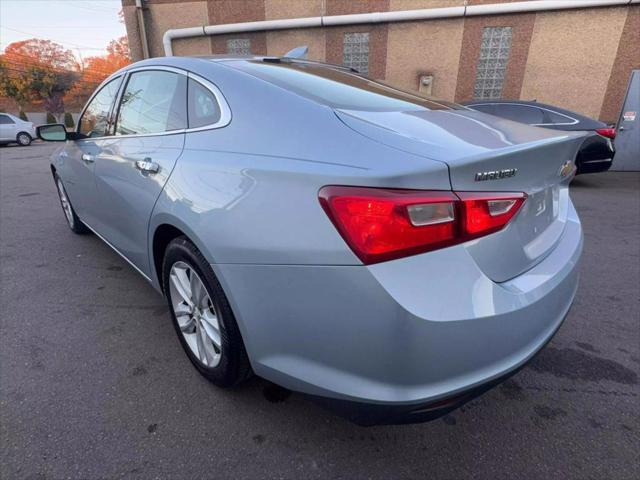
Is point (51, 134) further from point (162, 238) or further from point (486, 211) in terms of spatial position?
point (486, 211)

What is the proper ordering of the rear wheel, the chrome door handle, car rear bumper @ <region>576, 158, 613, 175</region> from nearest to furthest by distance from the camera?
1. the chrome door handle
2. car rear bumper @ <region>576, 158, 613, 175</region>
3. the rear wheel

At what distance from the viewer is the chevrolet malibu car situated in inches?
43.1

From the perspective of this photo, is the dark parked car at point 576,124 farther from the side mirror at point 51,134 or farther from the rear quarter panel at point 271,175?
the side mirror at point 51,134

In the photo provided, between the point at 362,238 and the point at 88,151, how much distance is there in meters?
2.58

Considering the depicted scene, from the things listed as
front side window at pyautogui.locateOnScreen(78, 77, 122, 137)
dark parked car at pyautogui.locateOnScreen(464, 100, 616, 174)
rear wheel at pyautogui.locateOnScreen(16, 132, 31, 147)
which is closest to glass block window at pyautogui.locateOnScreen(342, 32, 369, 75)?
dark parked car at pyautogui.locateOnScreen(464, 100, 616, 174)

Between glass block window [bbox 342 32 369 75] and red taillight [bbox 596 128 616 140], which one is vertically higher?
glass block window [bbox 342 32 369 75]

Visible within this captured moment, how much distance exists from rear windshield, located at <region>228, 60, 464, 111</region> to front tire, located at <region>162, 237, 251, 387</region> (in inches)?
32.7

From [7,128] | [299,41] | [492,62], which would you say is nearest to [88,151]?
[299,41]

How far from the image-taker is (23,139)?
18016 mm

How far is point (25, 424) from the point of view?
5.57ft

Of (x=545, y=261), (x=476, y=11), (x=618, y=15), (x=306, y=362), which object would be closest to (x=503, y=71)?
(x=476, y=11)

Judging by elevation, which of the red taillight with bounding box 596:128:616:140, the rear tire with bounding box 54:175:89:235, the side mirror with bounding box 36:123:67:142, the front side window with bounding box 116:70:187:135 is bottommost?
the rear tire with bounding box 54:175:89:235

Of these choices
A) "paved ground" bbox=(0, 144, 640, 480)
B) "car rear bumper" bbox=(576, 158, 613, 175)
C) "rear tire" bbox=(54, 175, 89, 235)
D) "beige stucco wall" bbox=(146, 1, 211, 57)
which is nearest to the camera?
"paved ground" bbox=(0, 144, 640, 480)

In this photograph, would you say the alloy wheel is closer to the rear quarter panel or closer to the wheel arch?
the wheel arch
